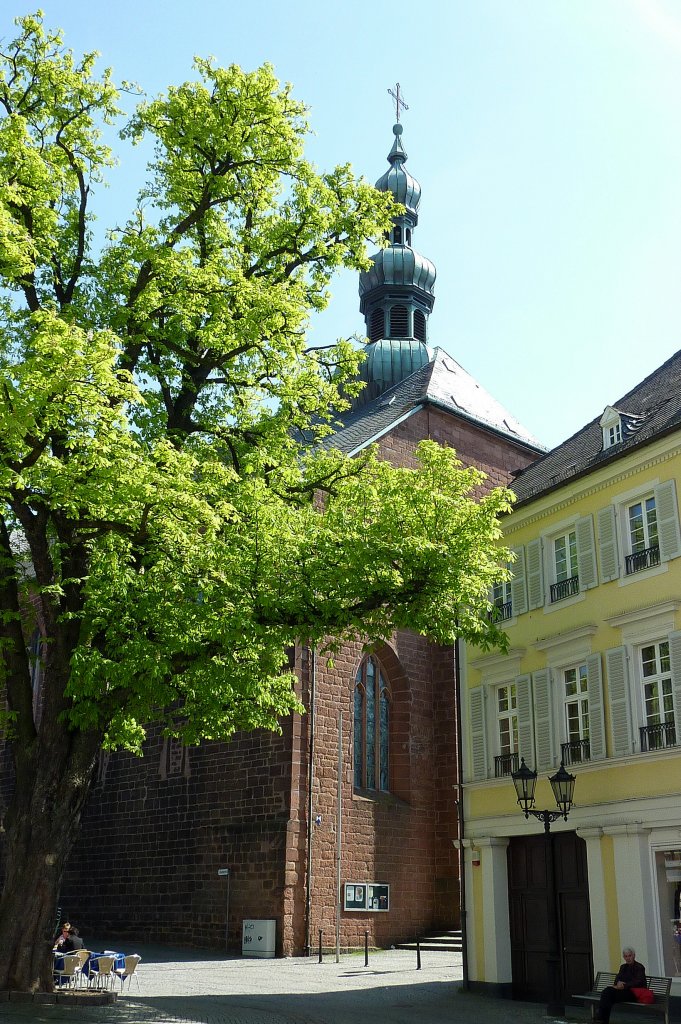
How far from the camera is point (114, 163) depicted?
1534cm

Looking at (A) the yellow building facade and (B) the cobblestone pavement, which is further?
(A) the yellow building facade

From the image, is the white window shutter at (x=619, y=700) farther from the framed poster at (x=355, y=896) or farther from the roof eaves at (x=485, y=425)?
the roof eaves at (x=485, y=425)

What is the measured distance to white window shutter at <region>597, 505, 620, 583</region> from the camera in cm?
1545

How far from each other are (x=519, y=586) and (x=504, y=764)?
283 centimetres

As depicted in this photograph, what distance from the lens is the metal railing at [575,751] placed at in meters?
15.3

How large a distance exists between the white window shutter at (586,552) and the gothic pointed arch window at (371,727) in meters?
11.5

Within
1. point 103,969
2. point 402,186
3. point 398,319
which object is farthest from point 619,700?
point 402,186

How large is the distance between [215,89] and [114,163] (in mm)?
1756

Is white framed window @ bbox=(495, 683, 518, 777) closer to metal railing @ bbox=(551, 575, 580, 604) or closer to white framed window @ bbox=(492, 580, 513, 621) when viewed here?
white framed window @ bbox=(492, 580, 513, 621)

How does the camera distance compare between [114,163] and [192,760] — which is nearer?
[114,163]

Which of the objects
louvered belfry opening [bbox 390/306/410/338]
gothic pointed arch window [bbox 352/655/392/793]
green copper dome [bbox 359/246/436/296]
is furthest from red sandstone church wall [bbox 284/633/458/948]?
green copper dome [bbox 359/246/436/296]

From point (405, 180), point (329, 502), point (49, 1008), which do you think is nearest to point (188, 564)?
point (329, 502)

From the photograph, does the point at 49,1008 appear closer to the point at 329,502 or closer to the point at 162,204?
the point at 329,502

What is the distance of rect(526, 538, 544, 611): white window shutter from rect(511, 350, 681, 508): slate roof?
2.58 feet
